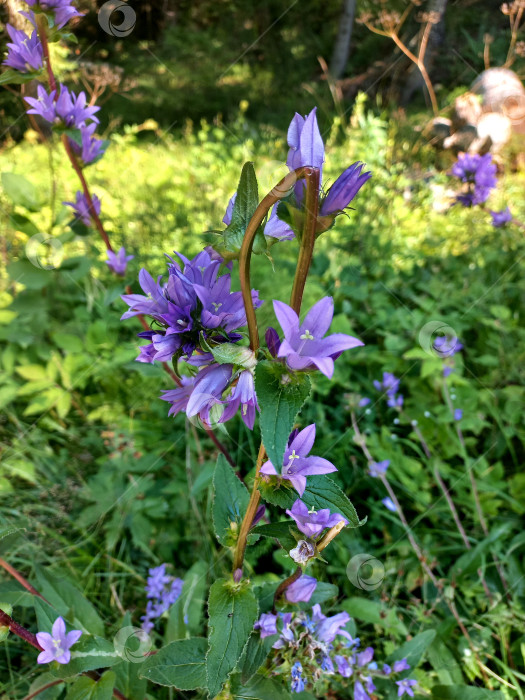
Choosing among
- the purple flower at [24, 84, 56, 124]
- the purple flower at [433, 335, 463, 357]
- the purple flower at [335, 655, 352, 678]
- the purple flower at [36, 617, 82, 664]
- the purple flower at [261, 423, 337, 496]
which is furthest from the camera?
the purple flower at [433, 335, 463, 357]

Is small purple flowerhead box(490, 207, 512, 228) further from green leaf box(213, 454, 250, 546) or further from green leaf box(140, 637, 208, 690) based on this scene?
green leaf box(140, 637, 208, 690)

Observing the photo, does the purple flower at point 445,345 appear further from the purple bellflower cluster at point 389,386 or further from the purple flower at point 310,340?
the purple flower at point 310,340

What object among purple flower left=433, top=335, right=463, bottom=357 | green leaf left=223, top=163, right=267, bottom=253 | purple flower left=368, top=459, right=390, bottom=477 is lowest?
purple flower left=368, top=459, right=390, bottom=477

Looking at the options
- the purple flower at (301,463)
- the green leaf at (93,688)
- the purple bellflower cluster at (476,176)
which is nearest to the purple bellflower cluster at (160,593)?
the green leaf at (93,688)

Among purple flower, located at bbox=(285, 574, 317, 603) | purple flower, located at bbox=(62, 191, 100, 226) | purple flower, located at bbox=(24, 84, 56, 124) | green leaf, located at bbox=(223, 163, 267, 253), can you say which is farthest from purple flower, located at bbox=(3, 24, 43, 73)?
purple flower, located at bbox=(285, 574, 317, 603)

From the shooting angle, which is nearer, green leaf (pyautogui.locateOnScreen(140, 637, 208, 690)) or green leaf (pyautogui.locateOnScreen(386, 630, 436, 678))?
green leaf (pyautogui.locateOnScreen(140, 637, 208, 690))

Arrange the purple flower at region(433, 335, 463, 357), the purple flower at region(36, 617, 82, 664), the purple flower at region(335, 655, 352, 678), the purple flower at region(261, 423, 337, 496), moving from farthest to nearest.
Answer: the purple flower at region(433, 335, 463, 357) < the purple flower at region(335, 655, 352, 678) < the purple flower at region(36, 617, 82, 664) < the purple flower at region(261, 423, 337, 496)

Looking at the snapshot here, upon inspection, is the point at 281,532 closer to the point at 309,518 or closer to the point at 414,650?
the point at 309,518
